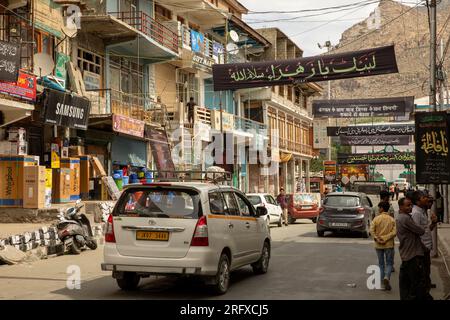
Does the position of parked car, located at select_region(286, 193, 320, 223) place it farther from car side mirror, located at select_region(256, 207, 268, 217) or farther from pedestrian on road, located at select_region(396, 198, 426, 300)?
pedestrian on road, located at select_region(396, 198, 426, 300)

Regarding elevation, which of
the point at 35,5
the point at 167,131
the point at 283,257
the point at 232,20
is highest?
the point at 232,20

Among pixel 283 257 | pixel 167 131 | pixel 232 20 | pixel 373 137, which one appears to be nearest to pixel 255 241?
pixel 283 257

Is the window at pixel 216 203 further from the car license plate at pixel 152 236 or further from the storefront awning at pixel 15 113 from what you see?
the storefront awning at pixel 15 113

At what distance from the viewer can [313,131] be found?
64.2 m

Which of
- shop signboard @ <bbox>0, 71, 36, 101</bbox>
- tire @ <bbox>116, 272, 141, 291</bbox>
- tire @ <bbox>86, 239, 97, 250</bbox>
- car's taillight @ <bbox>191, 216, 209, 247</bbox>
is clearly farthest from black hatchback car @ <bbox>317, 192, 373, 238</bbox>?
car's taillight @ <bbox>191, 216, 209, 247</bbox>

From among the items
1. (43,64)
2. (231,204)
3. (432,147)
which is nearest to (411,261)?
(231,204)

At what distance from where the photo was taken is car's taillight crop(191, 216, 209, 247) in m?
8.63

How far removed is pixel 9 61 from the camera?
16.5 m

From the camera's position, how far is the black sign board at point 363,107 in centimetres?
3231

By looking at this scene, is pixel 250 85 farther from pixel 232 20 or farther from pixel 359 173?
pixel 359 173

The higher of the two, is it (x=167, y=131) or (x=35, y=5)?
(x=35, y=5)

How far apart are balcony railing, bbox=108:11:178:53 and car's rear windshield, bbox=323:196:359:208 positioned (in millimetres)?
11348
